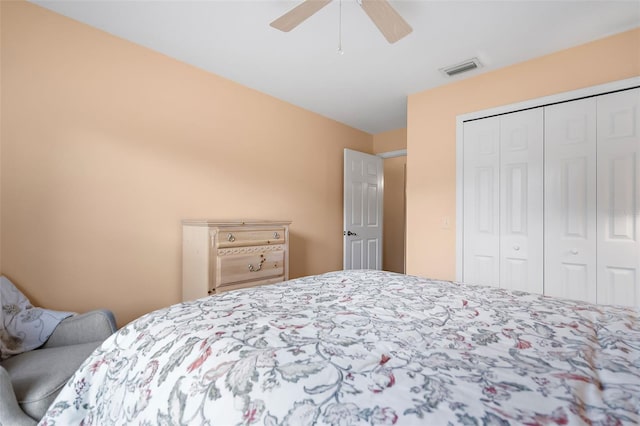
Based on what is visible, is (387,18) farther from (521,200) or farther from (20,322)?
(20,322)

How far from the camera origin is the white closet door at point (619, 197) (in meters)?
2.10

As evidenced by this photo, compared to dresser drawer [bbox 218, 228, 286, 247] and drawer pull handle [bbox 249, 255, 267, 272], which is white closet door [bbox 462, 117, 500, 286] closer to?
dresser drawer [bbox 218, 228, 286, 247]

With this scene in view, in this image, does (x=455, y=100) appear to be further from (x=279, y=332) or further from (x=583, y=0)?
(x=279, y=332)

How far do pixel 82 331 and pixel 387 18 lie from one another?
2.46 meters

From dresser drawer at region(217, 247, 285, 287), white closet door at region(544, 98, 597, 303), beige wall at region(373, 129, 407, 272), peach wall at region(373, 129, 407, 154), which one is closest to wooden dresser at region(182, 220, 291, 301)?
dresser drawer at region(217, 247, 285, 287)

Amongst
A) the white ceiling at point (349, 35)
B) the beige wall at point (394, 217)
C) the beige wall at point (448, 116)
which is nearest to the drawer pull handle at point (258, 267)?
the beige wall at point (448, 116)

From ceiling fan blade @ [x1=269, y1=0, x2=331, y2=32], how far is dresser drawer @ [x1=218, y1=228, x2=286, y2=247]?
4.92 feet

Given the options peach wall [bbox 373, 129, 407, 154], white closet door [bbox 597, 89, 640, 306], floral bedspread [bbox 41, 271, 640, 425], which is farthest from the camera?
peach wall [bbox 373, 129, 407, 154]

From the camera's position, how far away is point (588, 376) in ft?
1.98

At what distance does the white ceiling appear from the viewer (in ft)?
6.33

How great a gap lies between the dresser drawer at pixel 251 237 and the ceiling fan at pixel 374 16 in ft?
4.96

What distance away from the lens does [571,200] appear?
234 centimetres

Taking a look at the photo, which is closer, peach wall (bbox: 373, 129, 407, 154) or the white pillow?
the white pillow

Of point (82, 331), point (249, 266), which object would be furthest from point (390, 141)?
point (82, 331)
